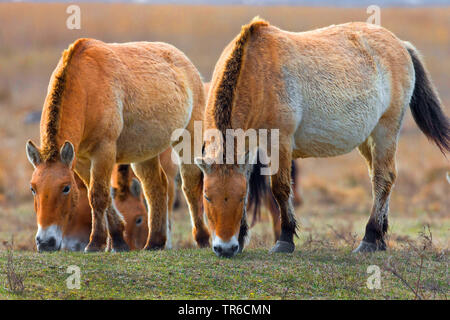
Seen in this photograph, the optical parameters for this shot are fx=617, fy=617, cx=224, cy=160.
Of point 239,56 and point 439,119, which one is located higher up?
point 239,56

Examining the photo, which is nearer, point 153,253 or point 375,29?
point 153,253

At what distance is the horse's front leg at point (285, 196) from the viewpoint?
7211mm

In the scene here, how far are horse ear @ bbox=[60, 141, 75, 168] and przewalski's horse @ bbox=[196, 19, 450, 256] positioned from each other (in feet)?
4.46

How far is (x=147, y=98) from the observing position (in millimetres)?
8062

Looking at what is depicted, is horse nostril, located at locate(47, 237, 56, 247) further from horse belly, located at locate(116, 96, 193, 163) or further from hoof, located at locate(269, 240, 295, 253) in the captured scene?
hoof, located at locate(269, 240, 295, 253)

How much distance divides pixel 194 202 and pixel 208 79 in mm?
20920

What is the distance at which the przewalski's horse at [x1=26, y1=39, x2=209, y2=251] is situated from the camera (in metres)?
6.60

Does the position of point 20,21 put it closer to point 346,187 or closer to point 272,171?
point 346,187

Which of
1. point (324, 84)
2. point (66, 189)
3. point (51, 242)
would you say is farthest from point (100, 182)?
point (324, 84)

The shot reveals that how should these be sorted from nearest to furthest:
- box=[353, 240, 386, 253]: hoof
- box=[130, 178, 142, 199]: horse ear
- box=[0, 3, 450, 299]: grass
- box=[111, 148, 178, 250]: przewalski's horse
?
box=[0, 3, 450, 299]: grass < box=[353, 240, 386, 253]: hoof < box=[111, 148, 178, 250]: przewalski's horse < box=[130, 178, 142, 199]: horse ear

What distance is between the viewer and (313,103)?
7.62 metres

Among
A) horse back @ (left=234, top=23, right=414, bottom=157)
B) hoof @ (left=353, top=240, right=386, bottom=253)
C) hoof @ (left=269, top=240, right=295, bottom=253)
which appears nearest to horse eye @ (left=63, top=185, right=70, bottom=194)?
horse back @ (left=234, top=23, right=414, bottom=157)

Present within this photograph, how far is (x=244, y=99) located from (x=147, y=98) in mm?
1663
